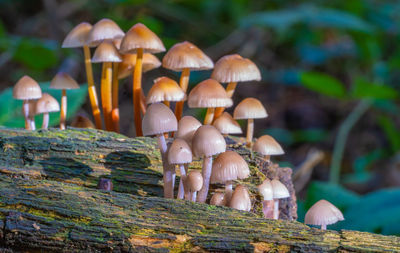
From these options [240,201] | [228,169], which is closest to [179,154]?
[228,169]

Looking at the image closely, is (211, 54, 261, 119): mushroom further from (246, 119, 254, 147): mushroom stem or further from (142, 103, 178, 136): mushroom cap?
(142, 103, 178, 136): mushroom cap

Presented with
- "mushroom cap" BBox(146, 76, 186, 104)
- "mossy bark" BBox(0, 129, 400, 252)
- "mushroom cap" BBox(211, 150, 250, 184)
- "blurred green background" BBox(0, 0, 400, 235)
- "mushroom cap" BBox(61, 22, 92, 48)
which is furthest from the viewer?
"blurred green background" BBox(0, 0, 400, 235)

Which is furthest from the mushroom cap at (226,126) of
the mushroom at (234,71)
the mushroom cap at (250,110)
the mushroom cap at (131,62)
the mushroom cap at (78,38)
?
the mushroom cap at (78,38)

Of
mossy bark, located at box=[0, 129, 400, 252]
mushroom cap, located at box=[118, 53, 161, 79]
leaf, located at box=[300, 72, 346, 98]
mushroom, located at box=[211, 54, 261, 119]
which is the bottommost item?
mossy bark, located at box=[0, 129, 400, 252]

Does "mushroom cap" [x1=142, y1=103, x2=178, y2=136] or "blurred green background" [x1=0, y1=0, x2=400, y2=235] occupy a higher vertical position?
"blurred green background" [x1=0, y1=0, x2=400, y2=235]

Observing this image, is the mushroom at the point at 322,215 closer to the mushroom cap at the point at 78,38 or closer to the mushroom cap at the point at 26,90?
the mushroom cap at the point at 78,38

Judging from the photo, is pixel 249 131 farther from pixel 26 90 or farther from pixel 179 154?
pixel 26 90

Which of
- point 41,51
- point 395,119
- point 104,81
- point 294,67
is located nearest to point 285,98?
point 294,67

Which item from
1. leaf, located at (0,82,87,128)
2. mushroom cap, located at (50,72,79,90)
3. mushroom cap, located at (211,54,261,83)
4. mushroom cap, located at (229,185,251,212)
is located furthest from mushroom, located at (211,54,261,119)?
leaf, located at (0,82,87,128)
